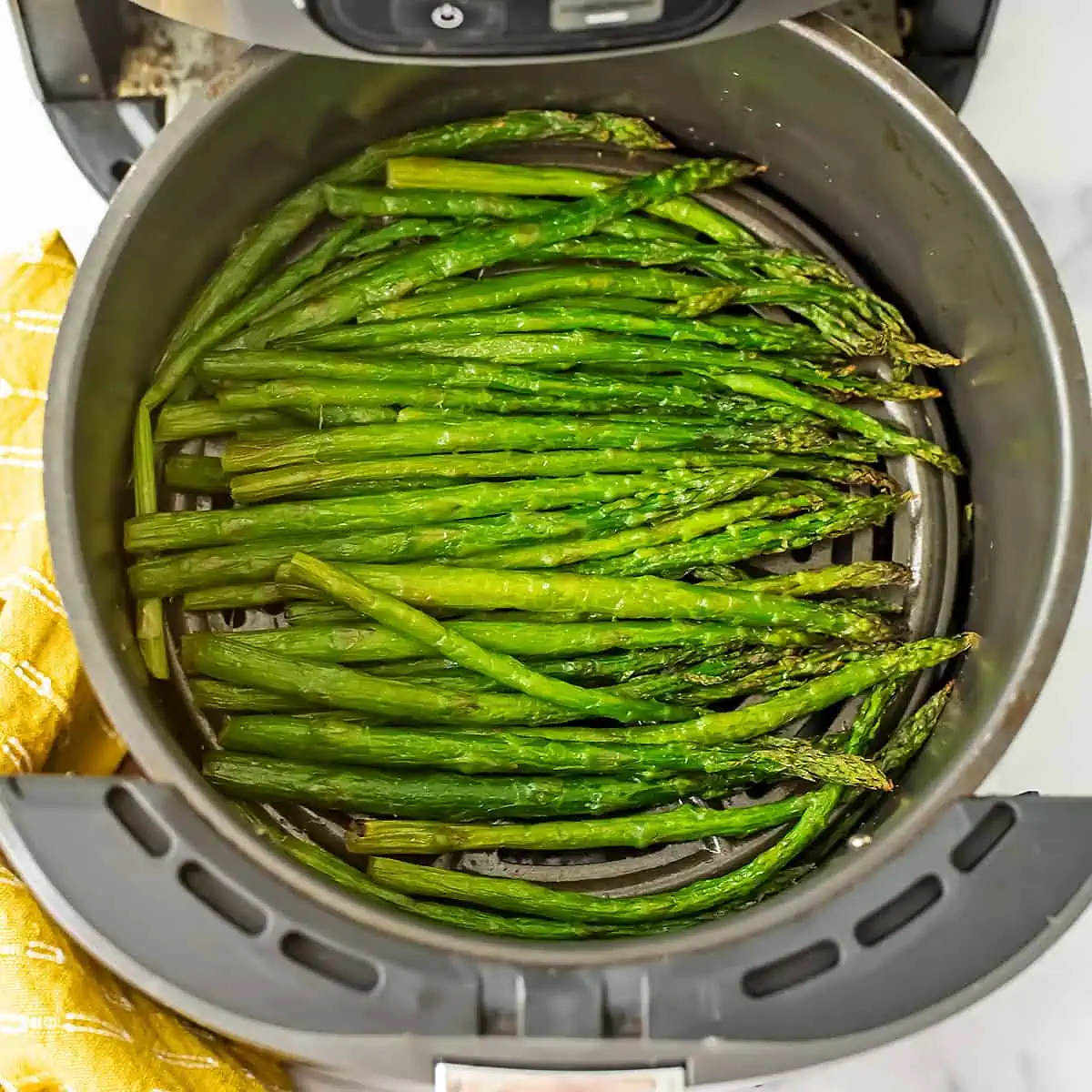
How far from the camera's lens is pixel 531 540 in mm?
1160

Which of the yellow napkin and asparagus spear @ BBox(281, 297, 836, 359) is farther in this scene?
asparagus spear @ BBox(281, 297, 836, 359)

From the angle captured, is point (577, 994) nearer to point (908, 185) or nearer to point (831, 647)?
point (831, 647)

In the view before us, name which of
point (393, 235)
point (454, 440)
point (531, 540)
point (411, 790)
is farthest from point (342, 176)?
point (411, 790)

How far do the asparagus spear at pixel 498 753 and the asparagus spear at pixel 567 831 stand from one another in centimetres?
5

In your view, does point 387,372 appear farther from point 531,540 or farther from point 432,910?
point 432,910

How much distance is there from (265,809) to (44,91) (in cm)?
90

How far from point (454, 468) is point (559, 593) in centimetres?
19

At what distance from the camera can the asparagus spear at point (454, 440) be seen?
46.2 inches

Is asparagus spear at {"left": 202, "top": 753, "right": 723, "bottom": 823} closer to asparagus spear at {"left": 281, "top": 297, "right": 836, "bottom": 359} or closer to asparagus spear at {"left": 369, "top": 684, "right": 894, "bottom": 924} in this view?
asparagus spear at {"left": 369, "top": 684, "right": 894, "bottom": 924}

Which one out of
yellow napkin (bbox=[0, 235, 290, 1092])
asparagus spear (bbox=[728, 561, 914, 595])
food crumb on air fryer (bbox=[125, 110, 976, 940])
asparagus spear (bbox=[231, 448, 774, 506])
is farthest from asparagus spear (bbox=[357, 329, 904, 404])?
yellow napkin (bbox=[0, 235, 290, 1092])

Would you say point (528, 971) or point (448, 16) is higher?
point (448, 16)

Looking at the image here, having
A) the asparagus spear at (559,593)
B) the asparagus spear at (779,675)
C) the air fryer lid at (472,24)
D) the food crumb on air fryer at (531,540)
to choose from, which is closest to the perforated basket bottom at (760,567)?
the food crumb on air fryer at (531,540)

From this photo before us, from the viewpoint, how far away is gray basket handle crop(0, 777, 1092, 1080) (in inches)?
34.6

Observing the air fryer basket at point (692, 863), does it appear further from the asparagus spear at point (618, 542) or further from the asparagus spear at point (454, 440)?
the asparagus spear at point (618, 542)
